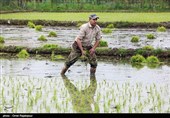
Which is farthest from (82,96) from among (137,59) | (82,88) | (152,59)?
(152,59)

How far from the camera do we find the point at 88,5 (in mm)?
36781

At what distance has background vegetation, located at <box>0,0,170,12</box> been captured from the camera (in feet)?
118

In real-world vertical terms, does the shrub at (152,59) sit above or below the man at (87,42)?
below

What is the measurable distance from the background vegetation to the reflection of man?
84.5ft

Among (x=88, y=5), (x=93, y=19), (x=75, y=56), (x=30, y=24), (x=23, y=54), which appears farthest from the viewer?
(x=88, y=5)

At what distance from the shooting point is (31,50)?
14141mm

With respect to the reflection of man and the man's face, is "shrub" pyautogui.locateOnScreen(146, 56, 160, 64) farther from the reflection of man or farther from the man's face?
the man's face

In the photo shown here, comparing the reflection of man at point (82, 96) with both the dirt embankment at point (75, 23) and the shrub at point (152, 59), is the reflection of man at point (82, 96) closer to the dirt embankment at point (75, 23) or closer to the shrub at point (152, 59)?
the shrub at point (152, 59)

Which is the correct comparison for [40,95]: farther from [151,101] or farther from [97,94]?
[151,101]

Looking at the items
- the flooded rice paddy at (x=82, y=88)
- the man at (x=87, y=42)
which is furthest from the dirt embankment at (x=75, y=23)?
the man at (x=87, y=42)

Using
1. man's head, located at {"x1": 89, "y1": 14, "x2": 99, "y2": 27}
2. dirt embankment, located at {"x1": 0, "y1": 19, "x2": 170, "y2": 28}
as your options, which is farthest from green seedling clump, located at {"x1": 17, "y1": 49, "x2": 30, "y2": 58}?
dirt embankment, located at {"x1": 0, "y1": 19, "x2": 170, "y2": 28}

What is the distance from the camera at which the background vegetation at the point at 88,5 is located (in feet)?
118

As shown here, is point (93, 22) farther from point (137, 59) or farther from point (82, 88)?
point (137, 59)

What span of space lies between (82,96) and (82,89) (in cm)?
63
